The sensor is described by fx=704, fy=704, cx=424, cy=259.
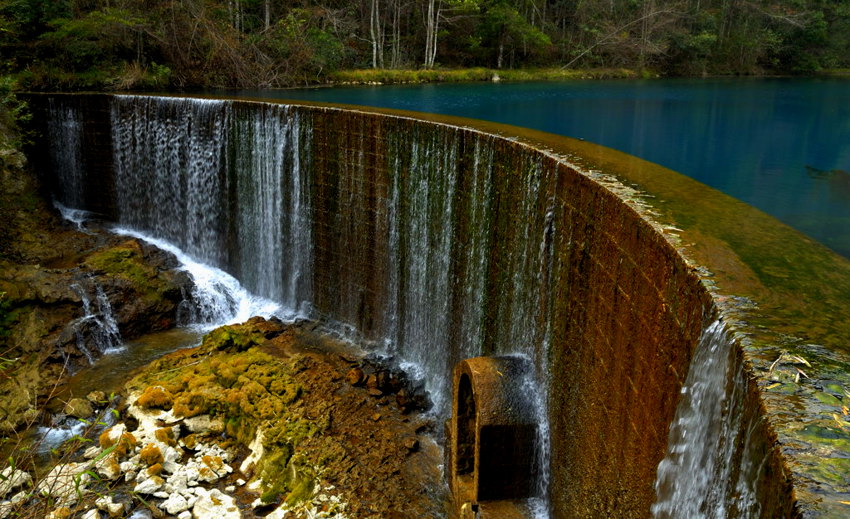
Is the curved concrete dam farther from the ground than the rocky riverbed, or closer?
farther from the ground

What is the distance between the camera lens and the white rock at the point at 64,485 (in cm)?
278

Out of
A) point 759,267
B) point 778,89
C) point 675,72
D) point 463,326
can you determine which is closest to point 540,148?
point 463,326

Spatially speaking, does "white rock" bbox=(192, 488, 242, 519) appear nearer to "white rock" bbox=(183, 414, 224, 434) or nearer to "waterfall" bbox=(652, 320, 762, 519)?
"white rock" bbox=(183, 414, 224, 434)

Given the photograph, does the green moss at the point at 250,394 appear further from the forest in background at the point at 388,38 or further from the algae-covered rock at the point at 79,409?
the forest in background at the point at 388,38

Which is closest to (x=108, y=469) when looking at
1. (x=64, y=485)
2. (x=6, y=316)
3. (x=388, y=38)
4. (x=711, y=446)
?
(x=64, y=485)

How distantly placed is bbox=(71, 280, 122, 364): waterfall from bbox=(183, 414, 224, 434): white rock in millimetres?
2213

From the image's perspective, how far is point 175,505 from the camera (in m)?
5.37

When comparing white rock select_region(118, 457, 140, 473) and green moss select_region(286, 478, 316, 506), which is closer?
green moss select_region(286, 478, 316, 506)

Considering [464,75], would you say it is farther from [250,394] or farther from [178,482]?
[178,482]

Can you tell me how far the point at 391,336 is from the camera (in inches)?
299

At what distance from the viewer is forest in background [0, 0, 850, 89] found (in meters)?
14.6

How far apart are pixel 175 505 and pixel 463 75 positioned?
69.1 feet

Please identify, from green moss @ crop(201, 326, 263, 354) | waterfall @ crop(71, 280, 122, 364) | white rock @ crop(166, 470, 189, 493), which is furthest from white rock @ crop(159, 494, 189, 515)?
waterfall @ crop(71, 280, 122, 364)

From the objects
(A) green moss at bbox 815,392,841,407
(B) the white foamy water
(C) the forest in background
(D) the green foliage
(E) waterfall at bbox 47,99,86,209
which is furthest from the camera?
(C) the forest in background
